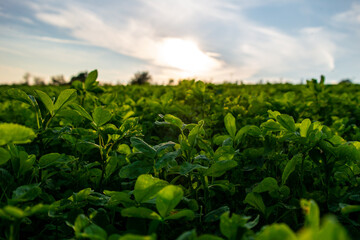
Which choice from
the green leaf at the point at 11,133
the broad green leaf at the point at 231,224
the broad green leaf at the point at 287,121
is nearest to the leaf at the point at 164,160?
the broad green leaf at the point at 231,224

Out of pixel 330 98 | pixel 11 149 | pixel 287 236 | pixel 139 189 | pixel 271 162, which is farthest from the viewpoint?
pixel 330 98

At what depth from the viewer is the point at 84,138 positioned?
1674 mm

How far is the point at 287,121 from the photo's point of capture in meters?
1.43

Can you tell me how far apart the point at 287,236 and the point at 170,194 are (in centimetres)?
41

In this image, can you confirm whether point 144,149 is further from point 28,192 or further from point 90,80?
point 90,80

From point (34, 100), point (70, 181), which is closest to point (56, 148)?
point (70, 181)

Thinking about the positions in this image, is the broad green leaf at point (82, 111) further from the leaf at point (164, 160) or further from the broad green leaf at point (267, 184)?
the broad green leaf at point (267, 184)

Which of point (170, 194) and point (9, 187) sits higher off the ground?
point (170, 194)

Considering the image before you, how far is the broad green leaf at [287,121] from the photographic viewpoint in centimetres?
142

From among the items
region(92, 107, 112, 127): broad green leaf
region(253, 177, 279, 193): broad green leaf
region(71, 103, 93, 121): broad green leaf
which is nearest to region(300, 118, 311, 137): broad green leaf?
region(253, 177, 279, 193): broad green leaf

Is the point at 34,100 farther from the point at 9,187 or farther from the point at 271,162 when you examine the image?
the point at 271,162

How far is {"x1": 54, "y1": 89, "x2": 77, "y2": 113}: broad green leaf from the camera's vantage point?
4.67ft

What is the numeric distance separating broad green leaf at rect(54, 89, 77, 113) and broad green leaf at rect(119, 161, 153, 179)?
48 centimetres

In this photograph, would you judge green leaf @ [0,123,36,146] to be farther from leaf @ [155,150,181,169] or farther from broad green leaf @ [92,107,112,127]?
broad green leaf @ [92,107,112,127]
